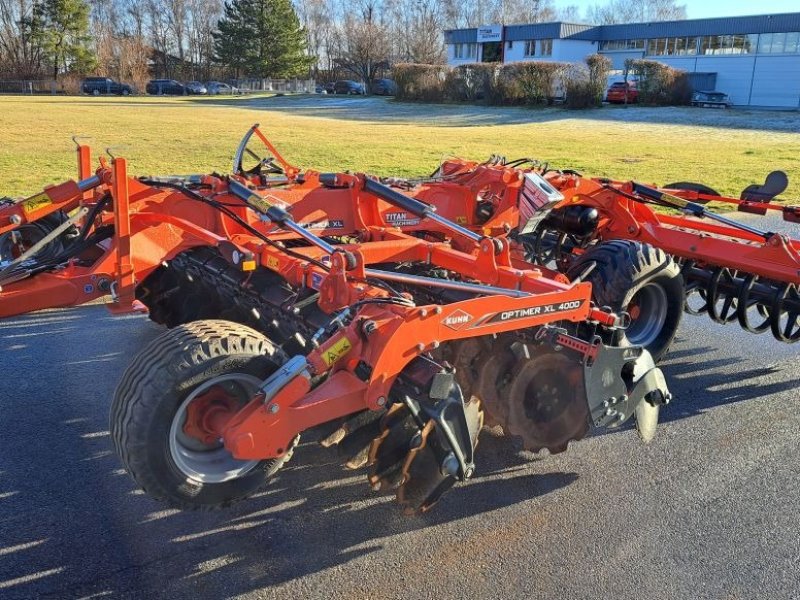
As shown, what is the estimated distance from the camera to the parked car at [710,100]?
42250mm

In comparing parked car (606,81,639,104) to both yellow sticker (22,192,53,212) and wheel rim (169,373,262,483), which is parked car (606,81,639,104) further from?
wheel rim (169,373,262,483)

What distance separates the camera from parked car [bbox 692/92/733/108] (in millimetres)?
42250

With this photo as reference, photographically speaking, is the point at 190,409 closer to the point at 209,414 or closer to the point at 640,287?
the point at 209,414

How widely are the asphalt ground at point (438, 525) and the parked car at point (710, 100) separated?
137 feet

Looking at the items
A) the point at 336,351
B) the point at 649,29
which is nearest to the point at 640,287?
the point at 336,351

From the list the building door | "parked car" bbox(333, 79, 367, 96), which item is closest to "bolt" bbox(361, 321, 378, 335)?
"parked car" bbox(333, 79, 367, 96)

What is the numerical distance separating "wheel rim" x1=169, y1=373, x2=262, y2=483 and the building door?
65256 millimetres

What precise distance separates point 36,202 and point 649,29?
57.4 m

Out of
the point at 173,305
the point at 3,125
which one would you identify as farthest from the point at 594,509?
the point at 3,125

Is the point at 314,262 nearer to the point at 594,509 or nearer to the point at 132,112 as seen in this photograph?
the point at 594,509

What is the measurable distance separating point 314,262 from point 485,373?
3.81ft

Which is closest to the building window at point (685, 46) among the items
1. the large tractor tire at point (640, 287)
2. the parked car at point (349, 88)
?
the parked car at point (349, 88)

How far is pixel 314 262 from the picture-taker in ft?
14.2

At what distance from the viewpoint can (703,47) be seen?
52344 millimetres
